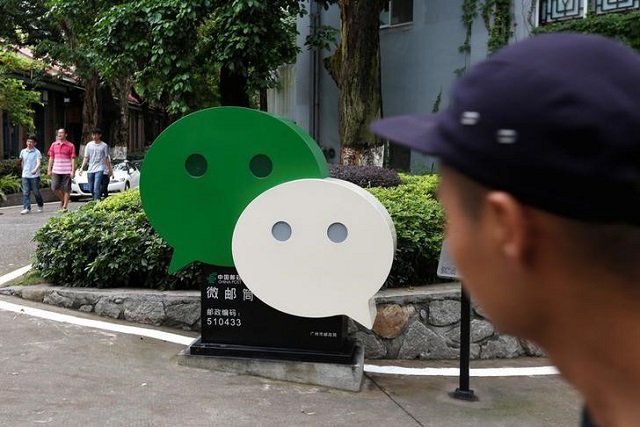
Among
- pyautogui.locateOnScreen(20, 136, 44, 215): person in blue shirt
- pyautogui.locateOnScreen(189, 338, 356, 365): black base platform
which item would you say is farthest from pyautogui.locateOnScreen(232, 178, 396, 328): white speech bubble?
pyautogui.locateOnScreen(20, 136, 44, 215): person in blue shirt

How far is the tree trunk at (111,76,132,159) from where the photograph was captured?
93.0ft

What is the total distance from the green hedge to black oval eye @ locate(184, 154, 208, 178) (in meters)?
1.48

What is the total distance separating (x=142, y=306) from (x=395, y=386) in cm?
241

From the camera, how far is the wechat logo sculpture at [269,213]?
4.77m

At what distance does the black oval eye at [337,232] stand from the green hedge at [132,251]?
167 centimetres

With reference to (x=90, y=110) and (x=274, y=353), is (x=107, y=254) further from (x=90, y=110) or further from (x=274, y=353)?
(x=90, y=110)

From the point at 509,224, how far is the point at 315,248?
3.98 metres

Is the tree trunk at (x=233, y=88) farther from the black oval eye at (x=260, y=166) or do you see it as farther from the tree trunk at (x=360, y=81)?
the black oval eye at (x=260, y=166)

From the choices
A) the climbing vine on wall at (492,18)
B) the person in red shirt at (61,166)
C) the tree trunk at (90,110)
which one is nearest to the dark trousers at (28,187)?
the person in red shirt at (61,166)

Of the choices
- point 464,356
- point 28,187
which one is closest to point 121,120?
point 28,187

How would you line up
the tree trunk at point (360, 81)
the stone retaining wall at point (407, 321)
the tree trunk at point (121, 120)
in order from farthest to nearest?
the tree trunk at point (121, 120)
the tree trunk at point (360, 81)
the stone retaining wall at point (407, 321)

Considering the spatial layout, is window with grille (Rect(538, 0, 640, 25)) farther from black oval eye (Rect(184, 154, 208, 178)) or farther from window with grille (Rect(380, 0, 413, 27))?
black oval eye (Rect(184, 154, 208, 178))

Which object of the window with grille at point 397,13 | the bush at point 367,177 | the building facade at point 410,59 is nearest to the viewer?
the bush at point 367,177

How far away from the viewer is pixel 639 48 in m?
11.5
